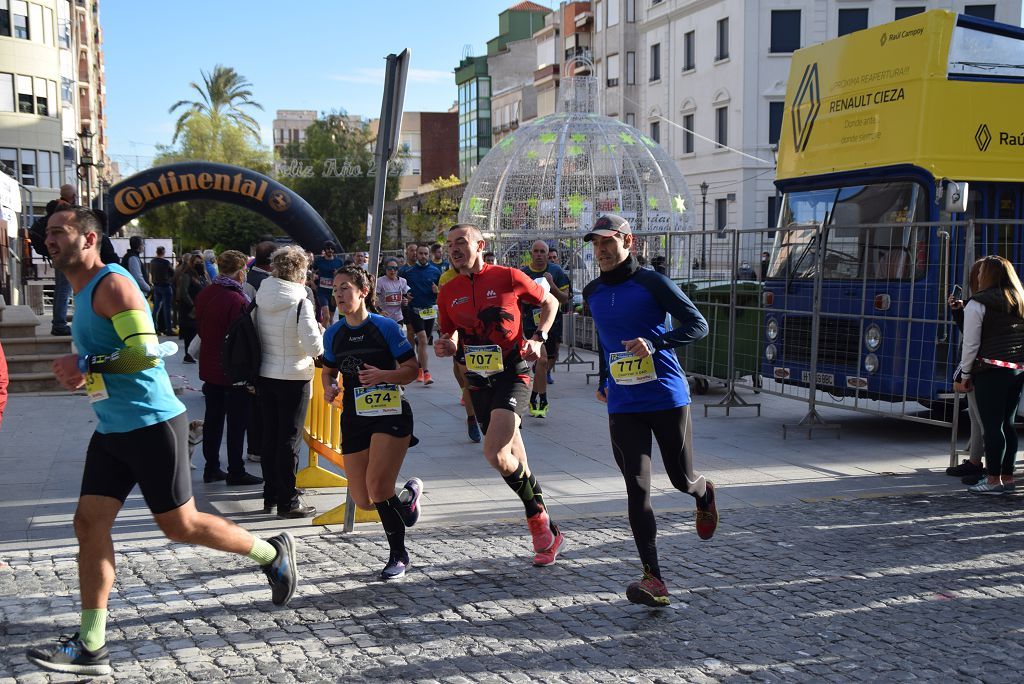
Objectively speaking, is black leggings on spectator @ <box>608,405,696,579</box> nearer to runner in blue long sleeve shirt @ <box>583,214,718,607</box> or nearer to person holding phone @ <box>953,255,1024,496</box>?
runner in blue long sleeve shirt @ <box>583,214,718,607</box>

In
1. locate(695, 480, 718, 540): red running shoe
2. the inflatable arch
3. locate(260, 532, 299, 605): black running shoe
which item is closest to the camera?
locate(260, 532, 299, 605): black running shoe

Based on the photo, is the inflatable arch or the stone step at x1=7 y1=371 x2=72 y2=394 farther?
the inflatable arch

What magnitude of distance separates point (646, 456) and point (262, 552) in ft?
6.38

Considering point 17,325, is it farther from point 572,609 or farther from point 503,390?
point 572,609

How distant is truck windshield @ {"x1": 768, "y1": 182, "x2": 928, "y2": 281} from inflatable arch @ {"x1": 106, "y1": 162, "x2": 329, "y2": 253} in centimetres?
1504

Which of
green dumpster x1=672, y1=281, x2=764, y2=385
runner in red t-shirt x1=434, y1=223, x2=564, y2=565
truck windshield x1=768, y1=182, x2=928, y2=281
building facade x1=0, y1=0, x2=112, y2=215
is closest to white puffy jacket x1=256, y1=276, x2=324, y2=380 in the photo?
runner in red t-shirt x1=434, y1=223, x2=564, y2=565

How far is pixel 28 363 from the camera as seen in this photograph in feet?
44.5

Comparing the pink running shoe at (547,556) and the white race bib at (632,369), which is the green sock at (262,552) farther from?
the white race bib at (632,369)

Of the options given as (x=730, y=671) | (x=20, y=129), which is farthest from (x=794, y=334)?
(x=20, y=129)

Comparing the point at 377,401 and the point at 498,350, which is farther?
the point at 498,350

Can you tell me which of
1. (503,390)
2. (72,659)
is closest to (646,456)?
(503,390)

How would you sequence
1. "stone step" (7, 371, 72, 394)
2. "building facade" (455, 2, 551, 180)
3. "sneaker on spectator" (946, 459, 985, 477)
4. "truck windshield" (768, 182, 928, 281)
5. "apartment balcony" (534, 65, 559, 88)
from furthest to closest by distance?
"building facade" (455, 2, 551, 180), "apartment balcony" (534, 65, 559, 88), "stone step" (7, 371, 72, 394), "truck windshield" (768, 182, 928, 281), "sneaker on spectator" (946, 459, 985, 477)

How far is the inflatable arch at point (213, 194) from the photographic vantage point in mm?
23453

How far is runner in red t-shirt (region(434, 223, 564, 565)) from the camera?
6.05m
